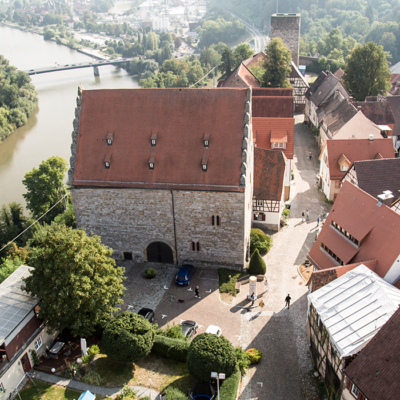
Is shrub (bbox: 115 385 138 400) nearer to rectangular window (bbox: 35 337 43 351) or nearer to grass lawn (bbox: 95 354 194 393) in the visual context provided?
grass lawn (bbox: 95 354 194 393)

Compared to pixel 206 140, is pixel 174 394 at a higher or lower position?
lower

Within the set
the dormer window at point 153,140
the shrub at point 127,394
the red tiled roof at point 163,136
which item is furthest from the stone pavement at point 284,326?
the dormer window at point 153,140

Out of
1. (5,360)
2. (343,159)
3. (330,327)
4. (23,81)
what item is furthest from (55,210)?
(23,81)

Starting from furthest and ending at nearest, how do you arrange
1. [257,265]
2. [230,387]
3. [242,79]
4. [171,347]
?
[242,79], [257,265], [171,347], [230,387]

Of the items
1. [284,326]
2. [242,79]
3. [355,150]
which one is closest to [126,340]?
[284,326]

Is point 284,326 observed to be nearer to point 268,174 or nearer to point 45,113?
point 268,174

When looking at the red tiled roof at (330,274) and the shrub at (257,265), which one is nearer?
the red tiled roof at (330,274)

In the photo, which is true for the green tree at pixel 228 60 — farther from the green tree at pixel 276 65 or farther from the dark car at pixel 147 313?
the dark car at pixel 147 313
